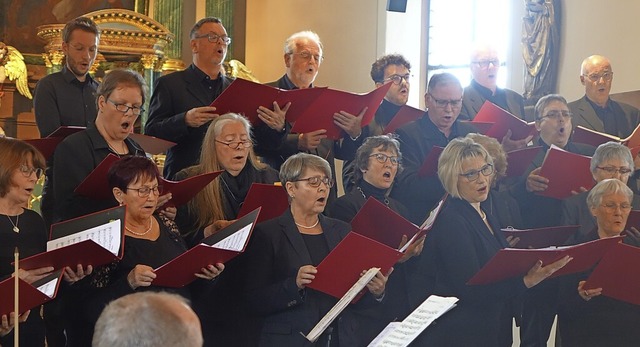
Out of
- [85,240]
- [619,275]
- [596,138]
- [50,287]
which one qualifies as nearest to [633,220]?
[619,275]

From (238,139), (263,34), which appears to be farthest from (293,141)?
(263,34)

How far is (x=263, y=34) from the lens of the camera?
42.1 feet

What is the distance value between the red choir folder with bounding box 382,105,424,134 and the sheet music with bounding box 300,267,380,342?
1721mm

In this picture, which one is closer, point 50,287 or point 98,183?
point 50,287

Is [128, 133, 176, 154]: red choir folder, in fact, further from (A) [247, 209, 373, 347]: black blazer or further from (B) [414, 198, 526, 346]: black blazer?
(B) [414, 198, 526, 346]: black blazer

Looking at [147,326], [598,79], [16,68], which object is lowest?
[147,326]

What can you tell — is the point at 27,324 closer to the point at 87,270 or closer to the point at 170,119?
the point at 87,270

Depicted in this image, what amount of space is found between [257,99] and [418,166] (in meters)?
1.02

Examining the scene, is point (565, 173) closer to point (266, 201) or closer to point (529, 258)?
point (529, 258)

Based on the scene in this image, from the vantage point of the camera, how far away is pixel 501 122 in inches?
212

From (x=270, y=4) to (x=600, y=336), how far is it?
8.94m

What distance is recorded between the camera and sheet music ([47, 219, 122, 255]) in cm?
357

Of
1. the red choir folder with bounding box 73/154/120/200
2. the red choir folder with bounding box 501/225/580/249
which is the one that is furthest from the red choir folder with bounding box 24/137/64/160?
the red choir folder with bounding box 501/225/580/249

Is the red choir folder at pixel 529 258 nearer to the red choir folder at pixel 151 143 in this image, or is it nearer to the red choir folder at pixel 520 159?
the red choir folder at pixel 520 159
